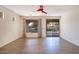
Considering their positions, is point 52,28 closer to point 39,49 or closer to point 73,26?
point 73,26

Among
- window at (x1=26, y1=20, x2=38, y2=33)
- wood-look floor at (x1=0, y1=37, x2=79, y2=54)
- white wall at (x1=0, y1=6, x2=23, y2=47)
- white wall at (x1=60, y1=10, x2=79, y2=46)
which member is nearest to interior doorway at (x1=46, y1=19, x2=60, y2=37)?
window at (x1=26, y1=20, x2=38, y2=33)

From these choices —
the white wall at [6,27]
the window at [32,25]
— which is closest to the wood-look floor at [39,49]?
the white wall at [6,27]

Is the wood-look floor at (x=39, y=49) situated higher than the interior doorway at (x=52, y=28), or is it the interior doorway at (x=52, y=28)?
the interior doorway at (x=52, y=28)

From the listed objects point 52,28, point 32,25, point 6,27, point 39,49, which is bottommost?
point 39,49

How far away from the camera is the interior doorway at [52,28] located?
40.8 ft

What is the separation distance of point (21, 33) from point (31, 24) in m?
1.45

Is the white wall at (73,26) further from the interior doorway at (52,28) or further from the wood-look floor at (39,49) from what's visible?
the interior doorway at (52,28)

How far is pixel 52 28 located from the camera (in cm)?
1270

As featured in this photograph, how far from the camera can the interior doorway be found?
12438 millimetres

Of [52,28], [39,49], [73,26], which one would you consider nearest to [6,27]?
[39,49]

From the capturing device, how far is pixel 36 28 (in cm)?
1266

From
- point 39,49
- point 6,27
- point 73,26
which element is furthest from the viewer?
point 73,26
